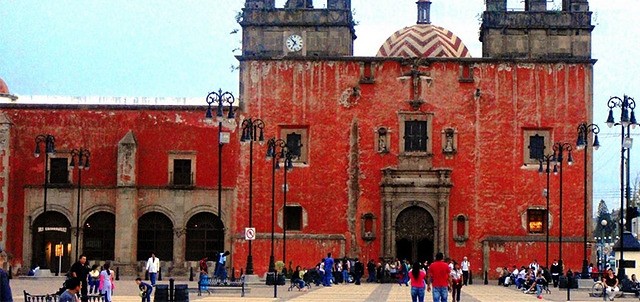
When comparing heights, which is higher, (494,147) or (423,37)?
(423,37)

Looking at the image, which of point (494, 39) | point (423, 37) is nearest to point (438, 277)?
point (494, 39)

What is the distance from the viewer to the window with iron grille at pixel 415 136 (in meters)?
57.6

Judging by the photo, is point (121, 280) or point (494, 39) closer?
point (121, 280)

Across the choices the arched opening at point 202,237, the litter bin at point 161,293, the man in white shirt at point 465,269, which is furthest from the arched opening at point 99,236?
the litter bin at point 161,293

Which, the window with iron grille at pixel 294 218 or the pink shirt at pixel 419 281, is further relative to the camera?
the window with iron grille at pixel 294 218

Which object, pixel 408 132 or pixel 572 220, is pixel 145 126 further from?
pixel 572 220

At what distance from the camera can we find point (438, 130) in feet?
189

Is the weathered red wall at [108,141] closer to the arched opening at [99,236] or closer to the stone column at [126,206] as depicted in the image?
the stone column at [126,206]

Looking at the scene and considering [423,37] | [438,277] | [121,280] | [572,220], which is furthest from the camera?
[423,37]

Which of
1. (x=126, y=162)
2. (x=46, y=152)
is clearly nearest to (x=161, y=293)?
(x=46, y=152)

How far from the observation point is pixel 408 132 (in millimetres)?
57656

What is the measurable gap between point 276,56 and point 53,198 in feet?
37.9

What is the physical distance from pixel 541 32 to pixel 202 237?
1727 centimetres

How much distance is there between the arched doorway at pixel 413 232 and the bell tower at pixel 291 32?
764 centimetres
